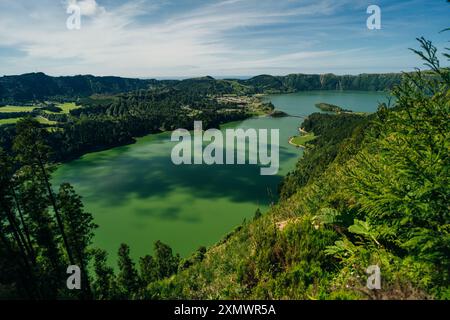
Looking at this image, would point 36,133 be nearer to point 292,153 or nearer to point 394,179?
point 394,179

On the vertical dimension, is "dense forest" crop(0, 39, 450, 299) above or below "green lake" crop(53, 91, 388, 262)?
above

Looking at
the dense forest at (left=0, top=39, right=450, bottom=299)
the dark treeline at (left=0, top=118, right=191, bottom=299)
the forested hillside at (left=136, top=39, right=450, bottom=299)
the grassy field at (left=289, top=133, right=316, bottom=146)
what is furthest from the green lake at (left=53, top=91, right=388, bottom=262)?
the forested hillside at (left=136, top=39, right=450, bottom=299)

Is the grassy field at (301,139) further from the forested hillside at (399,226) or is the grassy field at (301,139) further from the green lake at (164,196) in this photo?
the forested hillside at (399,226)

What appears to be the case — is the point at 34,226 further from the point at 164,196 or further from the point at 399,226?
the point at 164,196

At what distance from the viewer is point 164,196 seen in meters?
71.1

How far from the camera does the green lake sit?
51.3 metres

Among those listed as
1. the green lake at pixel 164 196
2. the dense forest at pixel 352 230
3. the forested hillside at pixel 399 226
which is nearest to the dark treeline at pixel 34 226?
the dense forest at pixel 352 230

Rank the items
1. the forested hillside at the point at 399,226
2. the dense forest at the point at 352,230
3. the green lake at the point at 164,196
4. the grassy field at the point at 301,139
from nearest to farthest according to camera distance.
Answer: the forested hillside at the point at 399,226, the dense forest at the point at 352,230, the green lake at the point at 164,196, the grassy field at the point at 301,139

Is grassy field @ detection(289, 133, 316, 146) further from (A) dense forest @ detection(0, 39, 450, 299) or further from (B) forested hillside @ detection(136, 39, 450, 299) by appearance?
(B) forested hillside @ detection(136, 39, 450, 299)

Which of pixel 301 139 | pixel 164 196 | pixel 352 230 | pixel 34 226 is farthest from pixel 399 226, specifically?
pixel 301 139

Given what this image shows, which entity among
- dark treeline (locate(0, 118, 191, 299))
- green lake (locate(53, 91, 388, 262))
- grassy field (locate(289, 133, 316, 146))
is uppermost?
dark treeline (locate(0, 118, 191, 299))

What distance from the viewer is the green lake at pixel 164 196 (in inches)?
2020

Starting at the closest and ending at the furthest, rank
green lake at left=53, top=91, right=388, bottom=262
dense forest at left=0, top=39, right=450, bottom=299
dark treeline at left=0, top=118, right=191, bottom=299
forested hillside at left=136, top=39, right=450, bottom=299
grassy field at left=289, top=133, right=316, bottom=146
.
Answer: forested hillside at left=136, top=39, right=450, bottom=299, dense forest at left=0, top=39, right=450, bottom=299, dark treeline at left=0, top=118, right=191, bottom=299, green lake at left=53, top=91, right=388, bottom=262, grassy field at left=289, top=133, right=316, bottom=146
